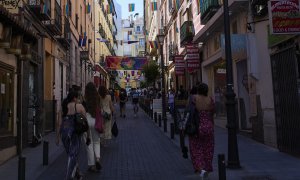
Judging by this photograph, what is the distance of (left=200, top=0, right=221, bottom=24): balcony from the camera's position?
1627 centimetres

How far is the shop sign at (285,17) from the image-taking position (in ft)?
27.3

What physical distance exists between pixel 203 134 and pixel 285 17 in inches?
130

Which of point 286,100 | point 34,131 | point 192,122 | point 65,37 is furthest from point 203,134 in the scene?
point 65,37

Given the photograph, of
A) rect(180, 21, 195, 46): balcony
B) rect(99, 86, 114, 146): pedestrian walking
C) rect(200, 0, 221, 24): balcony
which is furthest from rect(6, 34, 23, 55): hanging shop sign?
rect(180, 21, 195, 46): balcony

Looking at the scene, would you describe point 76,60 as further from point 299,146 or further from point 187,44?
point 299,146

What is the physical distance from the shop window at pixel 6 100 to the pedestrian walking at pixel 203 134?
17.2 ft

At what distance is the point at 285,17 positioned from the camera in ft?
27.7

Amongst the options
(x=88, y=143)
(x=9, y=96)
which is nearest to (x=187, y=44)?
(x=9, y=96)

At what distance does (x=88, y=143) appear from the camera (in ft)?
25.1

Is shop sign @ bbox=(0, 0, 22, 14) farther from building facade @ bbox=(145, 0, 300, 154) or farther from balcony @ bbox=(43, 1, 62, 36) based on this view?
building facade @ bbox=(145, 0, 300, 154)

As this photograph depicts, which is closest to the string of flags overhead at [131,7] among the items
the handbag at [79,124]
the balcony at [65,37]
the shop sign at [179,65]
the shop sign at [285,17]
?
the shop sign at [179,65]

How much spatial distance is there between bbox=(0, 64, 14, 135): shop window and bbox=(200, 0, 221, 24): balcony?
9015 millimetres

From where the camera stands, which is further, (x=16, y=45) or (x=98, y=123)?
(x=16, y=45)

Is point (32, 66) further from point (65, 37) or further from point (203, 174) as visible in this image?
point (203, 174)
